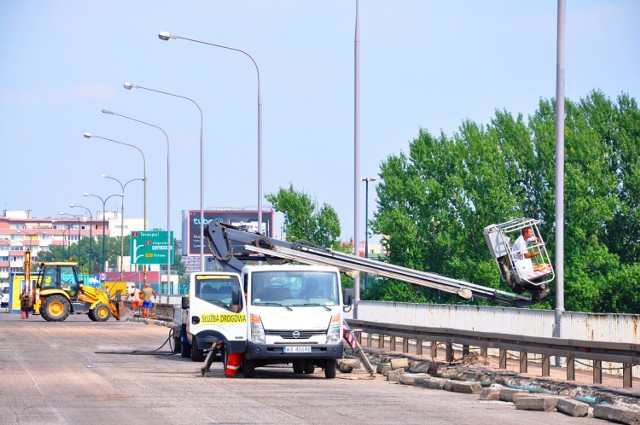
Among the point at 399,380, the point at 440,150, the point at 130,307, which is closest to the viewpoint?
the point at 399,380

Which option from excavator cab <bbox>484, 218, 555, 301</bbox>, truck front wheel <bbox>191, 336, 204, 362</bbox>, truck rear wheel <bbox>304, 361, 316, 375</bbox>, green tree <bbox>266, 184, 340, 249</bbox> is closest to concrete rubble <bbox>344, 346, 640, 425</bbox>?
truck rear wheel <bbox>304, 361, 316, 375</bbox>

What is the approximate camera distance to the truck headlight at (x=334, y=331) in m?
21.8

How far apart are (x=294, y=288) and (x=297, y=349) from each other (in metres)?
1.15

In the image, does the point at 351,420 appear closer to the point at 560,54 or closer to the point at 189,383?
the point at 189,383

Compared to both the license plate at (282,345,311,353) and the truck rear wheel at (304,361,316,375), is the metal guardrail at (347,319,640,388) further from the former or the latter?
the license plate at (282,345,311,353)

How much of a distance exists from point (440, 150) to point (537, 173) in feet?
30.7

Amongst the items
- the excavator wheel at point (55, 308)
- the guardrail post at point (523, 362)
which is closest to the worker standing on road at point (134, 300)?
the excavator wheel at point (55, 308)

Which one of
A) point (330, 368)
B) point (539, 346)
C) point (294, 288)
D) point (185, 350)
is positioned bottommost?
point (185, 350)

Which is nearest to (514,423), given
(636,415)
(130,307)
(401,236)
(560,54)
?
(636,415)

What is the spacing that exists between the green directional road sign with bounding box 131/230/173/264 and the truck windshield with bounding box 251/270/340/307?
2175 inches

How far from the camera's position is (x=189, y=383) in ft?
65.7

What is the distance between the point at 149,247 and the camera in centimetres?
7750

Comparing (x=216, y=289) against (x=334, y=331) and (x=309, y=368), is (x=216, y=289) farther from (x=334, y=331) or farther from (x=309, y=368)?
(x=334, y=331)

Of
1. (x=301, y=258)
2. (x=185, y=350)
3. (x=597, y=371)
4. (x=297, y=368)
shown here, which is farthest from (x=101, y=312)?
(x=597, y=371)
